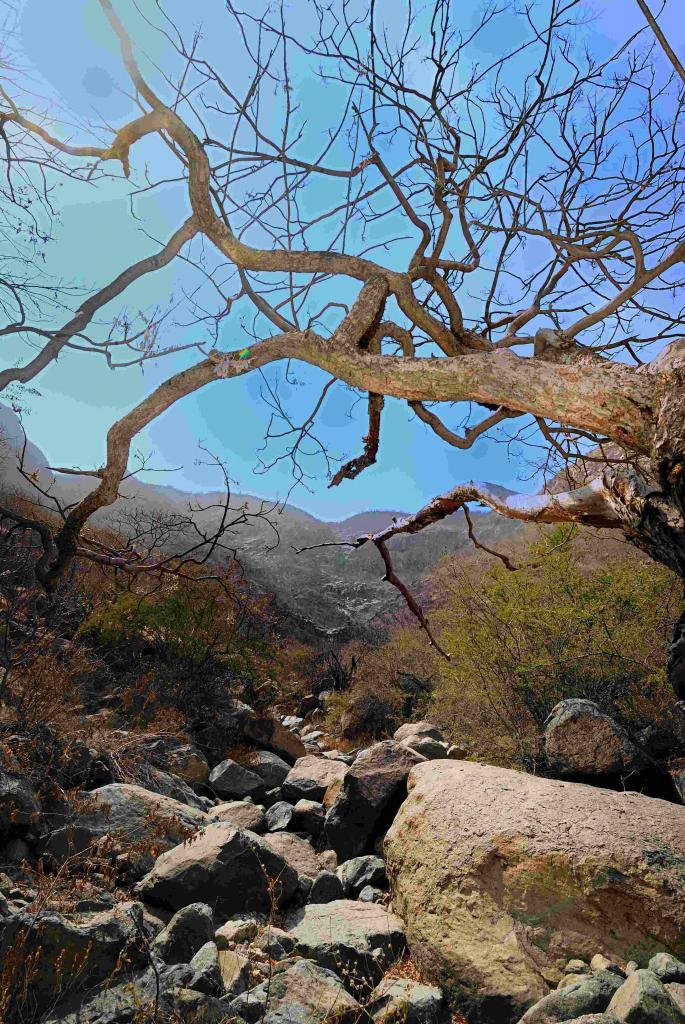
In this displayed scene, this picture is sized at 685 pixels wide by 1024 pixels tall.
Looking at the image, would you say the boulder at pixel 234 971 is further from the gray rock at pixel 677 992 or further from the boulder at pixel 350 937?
the gray rock at pixel 677 992

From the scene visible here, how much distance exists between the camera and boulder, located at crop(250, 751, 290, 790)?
29.2ft

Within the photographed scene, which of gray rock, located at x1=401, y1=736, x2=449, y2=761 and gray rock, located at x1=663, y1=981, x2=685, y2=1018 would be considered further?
gray rock, located at x1=401, y1=736, x2=449, y2=761

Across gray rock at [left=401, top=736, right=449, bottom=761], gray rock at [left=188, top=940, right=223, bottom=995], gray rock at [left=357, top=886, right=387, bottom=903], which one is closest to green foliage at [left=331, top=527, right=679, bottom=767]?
gray rock at [left=401, top=736, right=449, bottom=761]

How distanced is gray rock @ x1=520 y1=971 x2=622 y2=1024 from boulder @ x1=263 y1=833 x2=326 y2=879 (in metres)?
3.08

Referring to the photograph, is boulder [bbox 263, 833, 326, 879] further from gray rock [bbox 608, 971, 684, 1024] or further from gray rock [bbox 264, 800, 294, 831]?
gray rock [bbox 608, 971, 684, 1024]

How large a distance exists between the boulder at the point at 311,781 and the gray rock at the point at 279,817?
1.37 ft

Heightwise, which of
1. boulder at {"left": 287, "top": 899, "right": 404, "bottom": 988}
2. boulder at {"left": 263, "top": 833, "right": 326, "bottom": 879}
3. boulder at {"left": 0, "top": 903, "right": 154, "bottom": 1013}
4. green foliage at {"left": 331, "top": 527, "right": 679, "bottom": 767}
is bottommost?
boulder at {"left": 263, "top": 833, "right": 326, "bottom": 879}

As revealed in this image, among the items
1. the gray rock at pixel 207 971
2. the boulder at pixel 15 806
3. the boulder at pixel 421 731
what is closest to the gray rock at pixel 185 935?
the gray rock at pixel 207 971

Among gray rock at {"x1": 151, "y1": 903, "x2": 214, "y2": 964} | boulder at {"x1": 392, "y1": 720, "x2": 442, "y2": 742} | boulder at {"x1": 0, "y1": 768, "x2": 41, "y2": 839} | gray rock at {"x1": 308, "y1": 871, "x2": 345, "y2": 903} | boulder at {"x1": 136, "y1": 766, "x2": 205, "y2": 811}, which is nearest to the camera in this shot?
gray rock at {"x1": 151, "y1": 903, "x2": 214, "y2": 964}

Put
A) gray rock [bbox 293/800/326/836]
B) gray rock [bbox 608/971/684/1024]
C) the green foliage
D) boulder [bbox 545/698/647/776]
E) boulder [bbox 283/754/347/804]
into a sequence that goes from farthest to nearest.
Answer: boulder [bbox 283/754/347/804]
the green foliage
gray rock [bbox 293/800/326/836]
boulder [bbox 545/698/647/776]
gray rock [bbox 608/971/684/1024]

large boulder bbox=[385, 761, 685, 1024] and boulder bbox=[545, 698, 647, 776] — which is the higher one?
boulder bbox=[545, 698, 647, 776]

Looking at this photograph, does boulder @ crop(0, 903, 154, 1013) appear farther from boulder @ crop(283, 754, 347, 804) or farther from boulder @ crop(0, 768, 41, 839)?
boulder @ crop(283, 754, 347, 804)

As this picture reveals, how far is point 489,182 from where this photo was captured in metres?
4.74

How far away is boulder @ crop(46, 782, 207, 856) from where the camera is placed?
4.49 metres
